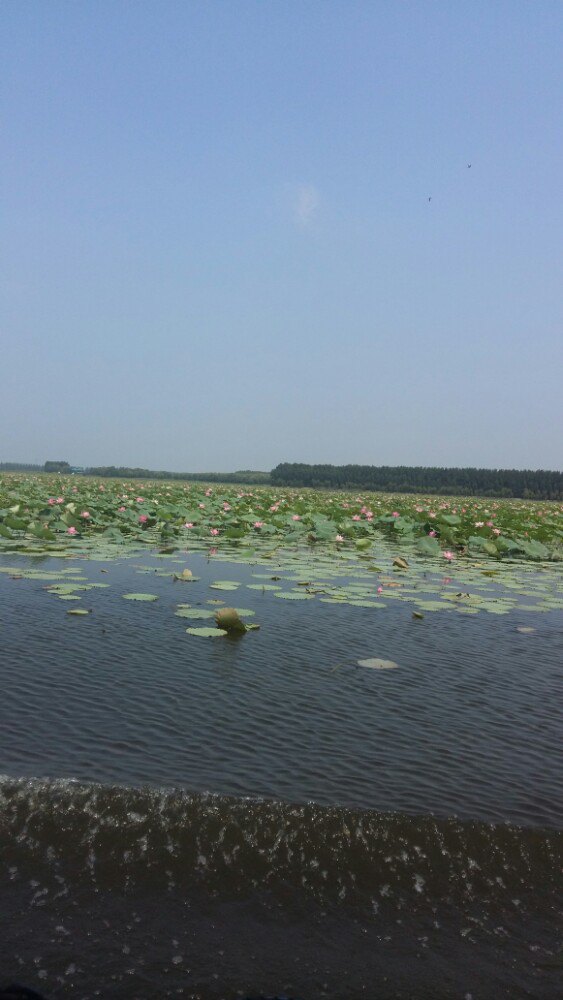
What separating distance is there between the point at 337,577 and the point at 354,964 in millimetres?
6256

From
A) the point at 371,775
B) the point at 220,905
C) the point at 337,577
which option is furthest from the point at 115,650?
the point at 337,577

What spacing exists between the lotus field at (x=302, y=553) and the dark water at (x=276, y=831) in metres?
1.70

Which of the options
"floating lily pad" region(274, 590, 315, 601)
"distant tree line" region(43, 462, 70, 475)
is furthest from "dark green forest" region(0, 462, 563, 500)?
"floating lily pad" region(274, 590, 315, 601)

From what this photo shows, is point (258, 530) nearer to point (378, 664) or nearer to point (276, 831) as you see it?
point (378, 664)

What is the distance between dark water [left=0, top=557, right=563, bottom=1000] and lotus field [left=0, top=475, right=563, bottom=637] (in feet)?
5.57

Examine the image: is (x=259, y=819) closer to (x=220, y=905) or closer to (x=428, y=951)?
(x=220, y=905)

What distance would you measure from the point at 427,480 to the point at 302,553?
160 ft

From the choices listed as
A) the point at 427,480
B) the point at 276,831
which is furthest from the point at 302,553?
the point at 427,480

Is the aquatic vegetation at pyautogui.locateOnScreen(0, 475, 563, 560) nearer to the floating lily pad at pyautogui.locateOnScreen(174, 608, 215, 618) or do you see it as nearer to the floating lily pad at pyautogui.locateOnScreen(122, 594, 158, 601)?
the floating lily pad at pyautogui.locateOnScreen(122, 594, 158, 601)

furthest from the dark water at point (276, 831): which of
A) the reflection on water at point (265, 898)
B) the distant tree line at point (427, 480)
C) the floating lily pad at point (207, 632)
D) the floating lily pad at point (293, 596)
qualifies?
the distant tree line at point (427, 480)

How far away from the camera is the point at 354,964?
1.70 meters

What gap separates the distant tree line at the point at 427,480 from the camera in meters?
50.2

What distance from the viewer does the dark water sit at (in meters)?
1.69

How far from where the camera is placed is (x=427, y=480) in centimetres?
5725
